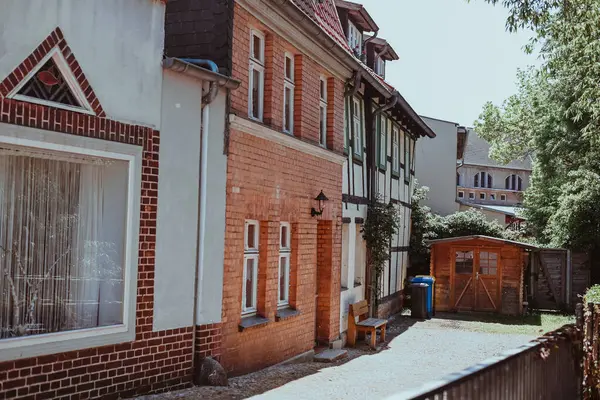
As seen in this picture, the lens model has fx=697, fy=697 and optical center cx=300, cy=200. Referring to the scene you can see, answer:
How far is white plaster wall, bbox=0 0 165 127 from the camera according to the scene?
607 centimetres

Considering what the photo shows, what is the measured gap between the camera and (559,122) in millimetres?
25859

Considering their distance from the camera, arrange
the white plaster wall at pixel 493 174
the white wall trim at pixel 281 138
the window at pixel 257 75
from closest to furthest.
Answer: the white wall trim at pixel 281 138
the window at pixel 257 75
the white plaster wall at pixel 493 174

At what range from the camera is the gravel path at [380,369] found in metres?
8.57

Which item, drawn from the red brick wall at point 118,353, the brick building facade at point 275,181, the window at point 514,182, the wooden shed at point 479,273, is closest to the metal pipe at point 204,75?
the brick building facade at point 275,181

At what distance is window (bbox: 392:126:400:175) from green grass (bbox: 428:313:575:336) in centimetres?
471

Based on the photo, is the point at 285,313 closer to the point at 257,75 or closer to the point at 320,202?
the point at 320,202

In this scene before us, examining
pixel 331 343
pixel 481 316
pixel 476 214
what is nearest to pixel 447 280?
pixel 481 316

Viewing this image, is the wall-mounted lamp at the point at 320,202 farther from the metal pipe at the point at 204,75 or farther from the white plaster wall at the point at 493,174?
the white plaster wall at the point at 493,174

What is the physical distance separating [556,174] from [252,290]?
2139 centimetres

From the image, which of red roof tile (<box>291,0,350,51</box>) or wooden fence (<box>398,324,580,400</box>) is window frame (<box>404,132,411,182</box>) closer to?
red roof tile (<box>291,0,350,51</box>)

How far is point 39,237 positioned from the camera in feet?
21.5

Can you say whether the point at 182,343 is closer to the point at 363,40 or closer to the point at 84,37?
the point at 84,37

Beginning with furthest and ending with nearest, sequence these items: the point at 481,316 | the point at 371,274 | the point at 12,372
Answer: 1. the point at 481,316
2. the point at 371,274
3. the point at 12,372

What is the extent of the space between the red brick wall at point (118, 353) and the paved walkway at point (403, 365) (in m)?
1.20
